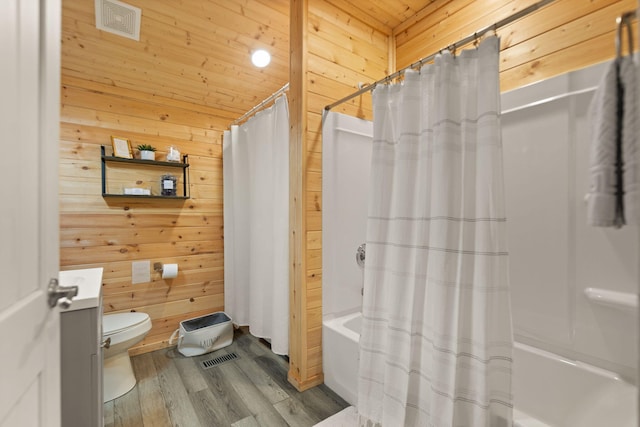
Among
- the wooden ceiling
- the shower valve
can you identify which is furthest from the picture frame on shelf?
the shower valve

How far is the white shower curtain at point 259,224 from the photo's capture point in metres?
2.09

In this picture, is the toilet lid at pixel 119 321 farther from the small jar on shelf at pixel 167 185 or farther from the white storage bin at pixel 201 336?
the small jar on shelf at pixel 167 185

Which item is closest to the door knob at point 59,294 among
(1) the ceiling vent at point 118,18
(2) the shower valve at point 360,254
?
(2) the shower valve at point 360,254

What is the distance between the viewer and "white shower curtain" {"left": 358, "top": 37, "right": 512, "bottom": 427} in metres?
1.03

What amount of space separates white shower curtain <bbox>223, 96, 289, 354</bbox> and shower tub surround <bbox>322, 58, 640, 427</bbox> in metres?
0.62

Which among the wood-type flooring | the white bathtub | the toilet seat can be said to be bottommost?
the wood-type flooring

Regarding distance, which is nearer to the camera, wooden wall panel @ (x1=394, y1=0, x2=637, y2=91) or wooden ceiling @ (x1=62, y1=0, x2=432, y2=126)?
wooden wall panel @ (x1=394, y1=0, x2=637, y2=91)

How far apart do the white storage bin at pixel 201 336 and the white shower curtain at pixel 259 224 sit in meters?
0.18

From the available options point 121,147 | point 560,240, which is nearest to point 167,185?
point 121,147

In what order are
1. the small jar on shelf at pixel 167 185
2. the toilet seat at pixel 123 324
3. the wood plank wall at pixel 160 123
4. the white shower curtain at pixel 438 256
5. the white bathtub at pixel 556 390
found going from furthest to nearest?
1. the small jar on shelf at pixel 167 185
2. the wood plank wall at pixel 160 123
3. the toilet seat at pixel 123 324
4. the white bathtub at pixel 556 390
5. the white shower curtain at pixel 438 256

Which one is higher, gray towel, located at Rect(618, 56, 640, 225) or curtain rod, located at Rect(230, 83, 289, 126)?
curtain rod, located at Rect(230, 83, 289, 126)

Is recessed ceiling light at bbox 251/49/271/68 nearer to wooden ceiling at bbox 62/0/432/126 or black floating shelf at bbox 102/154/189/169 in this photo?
wooden ceiling at bbox 62/0/432/126

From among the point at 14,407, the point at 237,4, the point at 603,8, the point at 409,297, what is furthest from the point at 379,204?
the point at 237,4

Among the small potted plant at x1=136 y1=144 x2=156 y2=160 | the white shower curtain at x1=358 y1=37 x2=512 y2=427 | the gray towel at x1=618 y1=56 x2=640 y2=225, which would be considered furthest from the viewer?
the small potted plant at x1=136 y1=144 x2=156 y2=160
